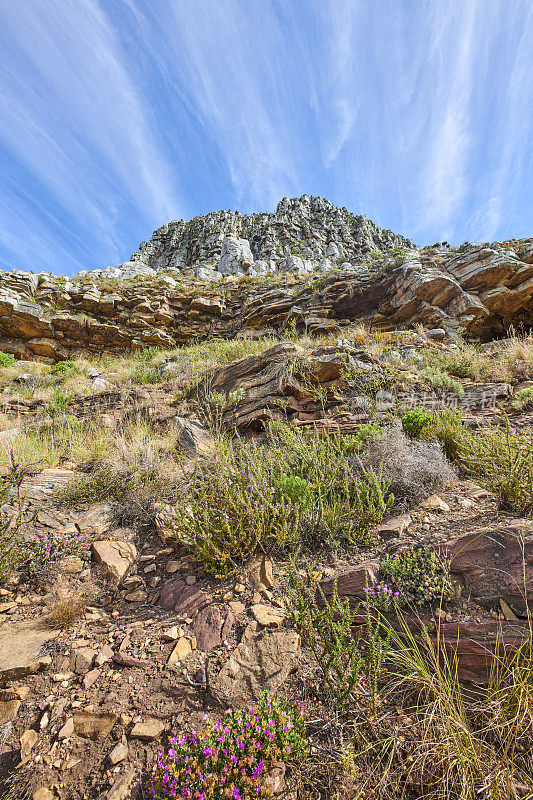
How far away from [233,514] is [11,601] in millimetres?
1900

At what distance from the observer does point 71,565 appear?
8.95ft

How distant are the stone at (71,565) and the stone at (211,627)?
1.32 meters

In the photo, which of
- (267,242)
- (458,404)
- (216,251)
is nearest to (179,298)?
(458,404)

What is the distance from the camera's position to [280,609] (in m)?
2.19

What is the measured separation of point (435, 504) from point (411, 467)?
0.49m

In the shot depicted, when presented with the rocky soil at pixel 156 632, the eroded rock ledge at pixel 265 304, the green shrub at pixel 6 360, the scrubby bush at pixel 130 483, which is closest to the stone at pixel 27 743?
the rocky soil at pixel 156 632

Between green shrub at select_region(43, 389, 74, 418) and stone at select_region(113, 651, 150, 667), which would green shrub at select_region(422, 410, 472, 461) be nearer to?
stone at select_region(113, 651, 150, 667)

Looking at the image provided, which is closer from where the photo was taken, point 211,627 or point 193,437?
point 211,627

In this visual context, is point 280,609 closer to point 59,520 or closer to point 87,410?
point 59,520

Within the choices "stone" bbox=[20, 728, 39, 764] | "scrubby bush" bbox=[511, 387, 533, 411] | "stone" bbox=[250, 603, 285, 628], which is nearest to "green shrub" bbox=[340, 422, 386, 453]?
"stone" bbox=[250, 603, 285, 628]

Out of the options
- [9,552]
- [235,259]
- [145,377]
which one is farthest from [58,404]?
[235,259]

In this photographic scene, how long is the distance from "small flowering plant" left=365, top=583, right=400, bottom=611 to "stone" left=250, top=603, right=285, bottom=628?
0.65 meters

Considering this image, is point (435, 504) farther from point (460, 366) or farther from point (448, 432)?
point (460, 366)

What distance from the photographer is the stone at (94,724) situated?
1.57m
